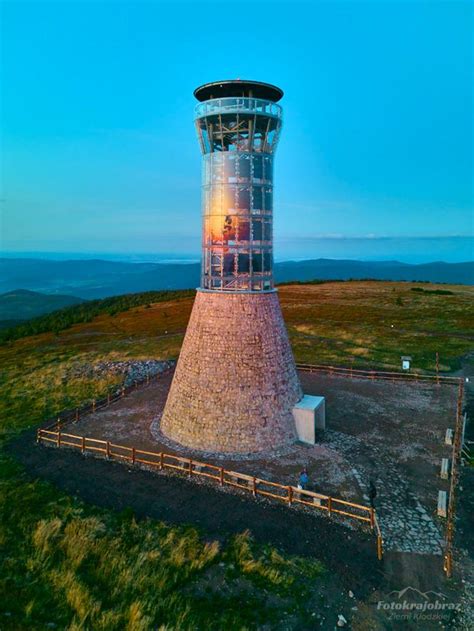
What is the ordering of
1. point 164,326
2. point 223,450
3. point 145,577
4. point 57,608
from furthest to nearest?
point 164,326 → point 223,450 → point 145,577 → point 57,608

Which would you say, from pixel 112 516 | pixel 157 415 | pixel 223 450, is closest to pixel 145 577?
pixel 112 516

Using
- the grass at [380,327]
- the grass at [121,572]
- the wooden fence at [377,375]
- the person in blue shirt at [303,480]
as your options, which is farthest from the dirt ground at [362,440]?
the grass at [380,327]

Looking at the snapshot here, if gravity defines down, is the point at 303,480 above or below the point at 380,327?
below

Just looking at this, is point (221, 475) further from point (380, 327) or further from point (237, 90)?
point (380, 327)

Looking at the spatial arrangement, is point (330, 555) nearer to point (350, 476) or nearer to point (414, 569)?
point (414, 569)

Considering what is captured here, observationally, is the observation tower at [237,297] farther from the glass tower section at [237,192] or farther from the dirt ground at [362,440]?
the dirt ground at [362,440]

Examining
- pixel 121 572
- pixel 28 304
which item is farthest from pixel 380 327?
pixel 28 304
